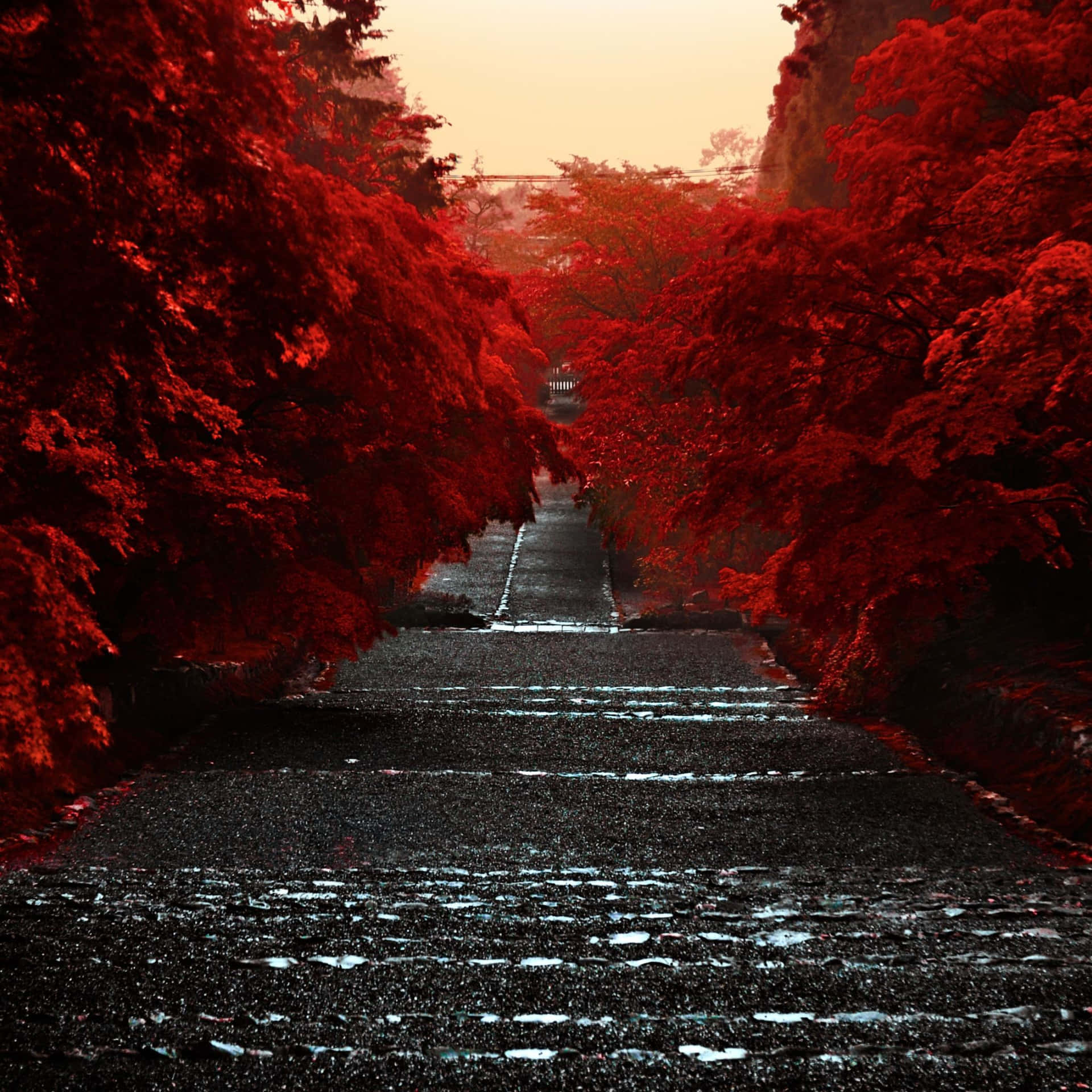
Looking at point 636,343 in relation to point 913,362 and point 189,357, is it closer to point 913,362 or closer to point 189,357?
point 913,362

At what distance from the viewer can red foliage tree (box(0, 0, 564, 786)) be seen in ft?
14.5

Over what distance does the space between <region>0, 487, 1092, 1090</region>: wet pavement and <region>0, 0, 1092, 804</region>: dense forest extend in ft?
5.20

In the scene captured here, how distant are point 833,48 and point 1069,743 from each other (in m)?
18.4

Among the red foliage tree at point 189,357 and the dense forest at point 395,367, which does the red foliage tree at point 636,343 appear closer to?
the dense forest at point 395,367

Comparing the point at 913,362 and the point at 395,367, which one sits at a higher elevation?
the point at 913,362

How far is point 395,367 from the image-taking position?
1000 centimetres

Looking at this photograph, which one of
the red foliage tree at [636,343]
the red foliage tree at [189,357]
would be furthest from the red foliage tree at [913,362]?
the red foliage tree at [636,343]

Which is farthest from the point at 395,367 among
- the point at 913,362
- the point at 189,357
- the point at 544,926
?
the point at 544,926

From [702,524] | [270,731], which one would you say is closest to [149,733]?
[270,731]

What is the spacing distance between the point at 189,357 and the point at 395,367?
6.85ft

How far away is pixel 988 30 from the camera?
369 inches

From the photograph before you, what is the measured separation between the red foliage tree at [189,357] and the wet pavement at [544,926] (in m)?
1.65

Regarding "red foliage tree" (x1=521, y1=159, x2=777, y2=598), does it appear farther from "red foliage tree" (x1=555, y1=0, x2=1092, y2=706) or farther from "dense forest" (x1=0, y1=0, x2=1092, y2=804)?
"red foliage tree" (x1=555, y1=0, x2=1092, y2=706)

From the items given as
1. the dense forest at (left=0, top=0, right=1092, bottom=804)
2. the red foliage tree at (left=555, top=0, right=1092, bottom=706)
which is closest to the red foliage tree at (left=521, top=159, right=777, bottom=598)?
the dense forest at (left=0, top=0, right=1092, bottom=804)
